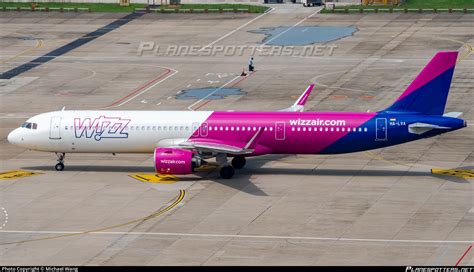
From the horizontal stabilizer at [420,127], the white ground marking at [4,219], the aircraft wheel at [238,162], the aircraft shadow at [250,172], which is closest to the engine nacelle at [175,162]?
the aircraft shadow at [250,172]

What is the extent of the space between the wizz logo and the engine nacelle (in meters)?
4.12

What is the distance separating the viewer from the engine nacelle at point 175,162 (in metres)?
75.5

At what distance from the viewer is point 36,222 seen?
2655 inches

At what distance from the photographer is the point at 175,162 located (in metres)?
75.4

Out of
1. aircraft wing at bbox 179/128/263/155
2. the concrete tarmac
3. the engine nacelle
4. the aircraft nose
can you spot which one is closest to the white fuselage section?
the aircraft nose

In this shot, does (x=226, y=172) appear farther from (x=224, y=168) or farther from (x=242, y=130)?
(x=242, y=130)

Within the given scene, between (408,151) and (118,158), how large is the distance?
2275 cm

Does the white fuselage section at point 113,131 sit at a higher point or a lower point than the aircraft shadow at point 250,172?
higher

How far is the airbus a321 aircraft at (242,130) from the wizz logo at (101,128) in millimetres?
29

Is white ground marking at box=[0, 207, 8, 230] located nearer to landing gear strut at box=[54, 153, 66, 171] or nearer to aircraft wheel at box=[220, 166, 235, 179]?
landing gear strut at box=[54, 153, 66, 171]

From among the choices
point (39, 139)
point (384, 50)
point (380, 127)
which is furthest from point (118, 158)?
point (384, 50)

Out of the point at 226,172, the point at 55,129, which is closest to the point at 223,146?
the point at 226,172

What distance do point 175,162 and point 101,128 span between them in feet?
22.0

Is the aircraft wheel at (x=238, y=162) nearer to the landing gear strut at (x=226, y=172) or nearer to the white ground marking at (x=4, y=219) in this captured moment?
the landing gear strut at (x=226, y=172)
